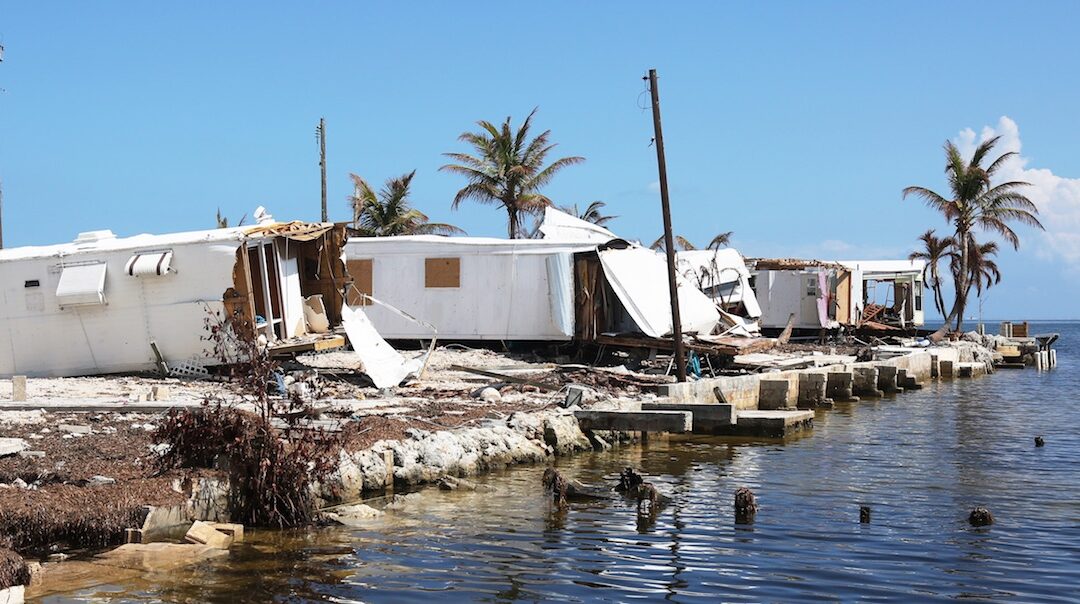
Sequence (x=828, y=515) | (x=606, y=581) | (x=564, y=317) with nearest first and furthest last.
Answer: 1. (x=606, y=581)
2. (x=828, y=515)
3. (x=564, y=317)

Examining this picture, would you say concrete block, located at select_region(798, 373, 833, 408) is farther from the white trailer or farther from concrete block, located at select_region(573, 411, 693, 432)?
concrete block, located at select_region(573, 411, 693, 432)

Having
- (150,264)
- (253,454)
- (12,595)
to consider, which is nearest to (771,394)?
(150,264)

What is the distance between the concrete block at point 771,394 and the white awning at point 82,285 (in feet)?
42.8

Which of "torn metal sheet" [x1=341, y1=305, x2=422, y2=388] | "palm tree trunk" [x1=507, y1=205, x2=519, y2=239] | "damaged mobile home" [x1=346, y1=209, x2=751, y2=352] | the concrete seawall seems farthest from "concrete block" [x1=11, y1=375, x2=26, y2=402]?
"palm tree trunk" [x1=507, y1=205, x2=519, y2=239]

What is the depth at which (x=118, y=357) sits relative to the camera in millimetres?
20219

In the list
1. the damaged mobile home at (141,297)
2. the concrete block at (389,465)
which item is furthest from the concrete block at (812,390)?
the concrete block at (389,465)

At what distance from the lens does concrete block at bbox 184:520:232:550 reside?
9.45 metres

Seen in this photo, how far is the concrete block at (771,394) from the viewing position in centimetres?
2228

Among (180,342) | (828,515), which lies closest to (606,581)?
(828,515)

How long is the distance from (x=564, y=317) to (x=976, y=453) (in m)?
10.3

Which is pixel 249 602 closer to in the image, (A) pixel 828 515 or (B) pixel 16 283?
(A) pixel 828 515

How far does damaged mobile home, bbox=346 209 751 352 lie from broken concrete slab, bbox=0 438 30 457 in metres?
14.3

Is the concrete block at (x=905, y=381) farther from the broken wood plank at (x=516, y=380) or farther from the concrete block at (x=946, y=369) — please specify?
the broken wood plank at (x=516, y=380)

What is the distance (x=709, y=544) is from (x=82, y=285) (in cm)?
1394
